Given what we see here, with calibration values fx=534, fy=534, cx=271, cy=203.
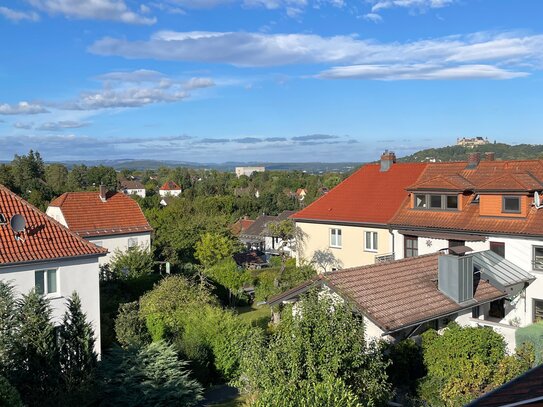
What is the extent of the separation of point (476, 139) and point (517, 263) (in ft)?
190

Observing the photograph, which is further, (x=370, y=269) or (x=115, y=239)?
A: (x=115, y=239)

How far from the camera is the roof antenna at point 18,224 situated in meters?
20.7

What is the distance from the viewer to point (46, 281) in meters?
20.6

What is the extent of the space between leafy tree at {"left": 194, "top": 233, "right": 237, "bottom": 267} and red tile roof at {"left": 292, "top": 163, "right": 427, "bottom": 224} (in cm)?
933

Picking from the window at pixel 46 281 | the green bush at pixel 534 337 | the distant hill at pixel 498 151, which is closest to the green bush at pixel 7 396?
the window at pixel 46 281

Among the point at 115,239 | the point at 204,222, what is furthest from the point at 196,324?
the point at 204,222

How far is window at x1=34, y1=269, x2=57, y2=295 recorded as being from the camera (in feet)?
66.6

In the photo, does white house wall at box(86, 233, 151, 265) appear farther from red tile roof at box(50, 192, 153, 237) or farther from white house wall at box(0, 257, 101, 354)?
white house wall at box(0, 257, 101, 354)

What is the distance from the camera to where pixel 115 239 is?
1478 inches

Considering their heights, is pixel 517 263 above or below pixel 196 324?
above

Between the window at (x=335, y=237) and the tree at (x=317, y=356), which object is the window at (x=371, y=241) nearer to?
the window at (x=335, y=237)

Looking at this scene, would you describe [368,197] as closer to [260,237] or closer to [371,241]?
[371,241]

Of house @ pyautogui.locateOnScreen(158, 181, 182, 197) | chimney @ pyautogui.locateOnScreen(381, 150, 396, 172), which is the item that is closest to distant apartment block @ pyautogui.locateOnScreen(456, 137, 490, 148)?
chimney @ pyautogui.locateOnScreen(381, 150, 396, 172)

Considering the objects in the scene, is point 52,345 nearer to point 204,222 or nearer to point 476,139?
point 204,222
